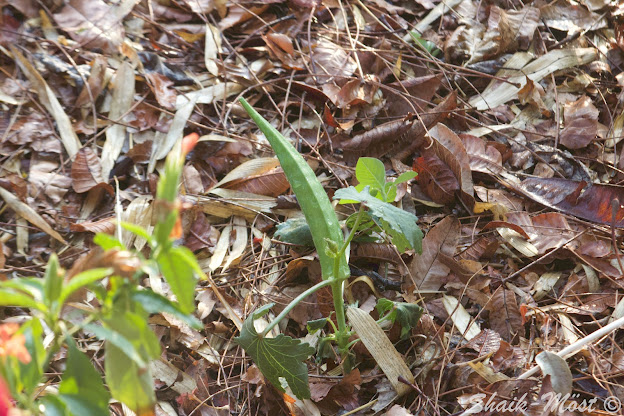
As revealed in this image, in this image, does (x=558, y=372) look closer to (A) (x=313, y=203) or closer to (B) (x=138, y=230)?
(A) (x=313, y=203)

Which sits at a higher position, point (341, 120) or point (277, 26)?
point (277, 26)

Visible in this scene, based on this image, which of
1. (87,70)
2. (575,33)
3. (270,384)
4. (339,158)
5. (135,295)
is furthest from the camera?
(575,33)

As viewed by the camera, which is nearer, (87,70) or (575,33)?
(87,70)

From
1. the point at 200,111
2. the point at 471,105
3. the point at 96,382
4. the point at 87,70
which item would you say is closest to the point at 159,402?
the point at 96,382

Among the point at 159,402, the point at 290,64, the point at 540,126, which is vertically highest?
the point at 290,64

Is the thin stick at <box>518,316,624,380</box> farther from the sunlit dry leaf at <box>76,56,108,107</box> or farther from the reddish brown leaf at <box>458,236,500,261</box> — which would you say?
the sunlit dry leaf at <box>76,56,108,107</box>

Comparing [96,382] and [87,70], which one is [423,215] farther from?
[87,70]

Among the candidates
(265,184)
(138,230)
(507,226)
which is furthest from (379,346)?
(138,230)
